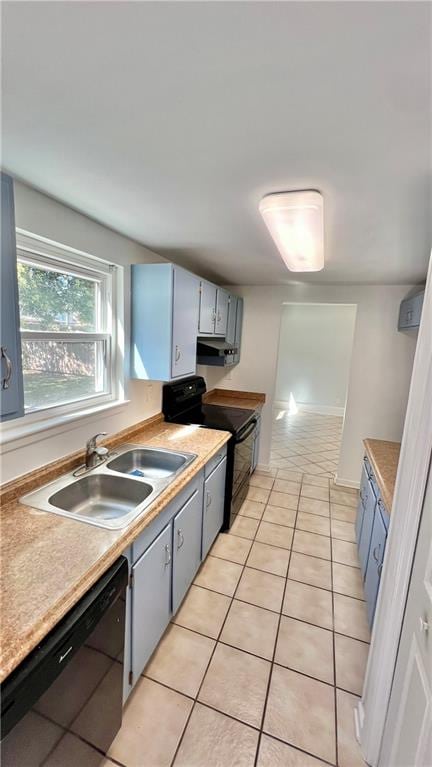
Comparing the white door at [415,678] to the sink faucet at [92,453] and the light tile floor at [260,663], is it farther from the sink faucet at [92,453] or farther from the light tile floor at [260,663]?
the sink faucet at [92,453]

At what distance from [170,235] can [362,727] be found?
2.64m

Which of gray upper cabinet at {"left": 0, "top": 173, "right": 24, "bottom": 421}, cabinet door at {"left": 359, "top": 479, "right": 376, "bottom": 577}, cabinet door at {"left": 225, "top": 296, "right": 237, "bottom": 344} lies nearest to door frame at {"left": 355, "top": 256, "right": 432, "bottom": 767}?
cabinet door at {"left": 359, "top": 479, "right": 376, "bottom": 577}

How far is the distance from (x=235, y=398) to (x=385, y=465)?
1995mm

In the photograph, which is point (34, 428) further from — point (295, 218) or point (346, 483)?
point (346, 483)

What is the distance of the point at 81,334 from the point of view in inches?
73.0

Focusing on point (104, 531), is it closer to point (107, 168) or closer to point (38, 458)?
point (38, 458)

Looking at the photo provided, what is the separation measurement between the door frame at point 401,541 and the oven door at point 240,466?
4.82 feet

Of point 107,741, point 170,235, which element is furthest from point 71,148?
point 107,741

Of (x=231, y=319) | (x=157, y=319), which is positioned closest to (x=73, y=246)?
(x=157, y=319)

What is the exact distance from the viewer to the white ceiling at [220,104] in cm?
60

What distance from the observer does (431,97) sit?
0.74m

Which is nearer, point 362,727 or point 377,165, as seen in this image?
point 377,165

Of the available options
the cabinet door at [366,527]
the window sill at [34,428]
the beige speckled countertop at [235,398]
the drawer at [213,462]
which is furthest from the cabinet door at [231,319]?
the cabinet door at [366,527]

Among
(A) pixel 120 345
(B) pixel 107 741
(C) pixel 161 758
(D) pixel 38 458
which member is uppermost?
(A) pixel 120 345
